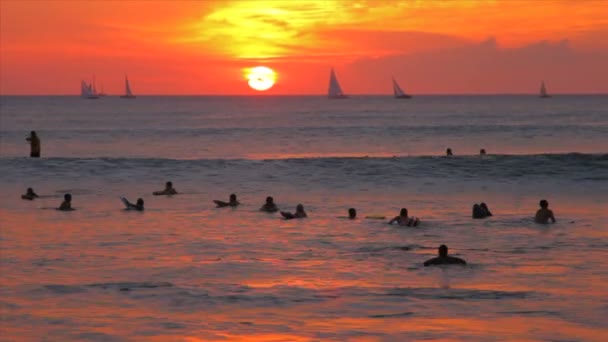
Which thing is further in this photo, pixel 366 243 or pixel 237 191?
pixel 237 191

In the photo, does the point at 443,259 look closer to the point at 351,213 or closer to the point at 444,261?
the point at 444,261

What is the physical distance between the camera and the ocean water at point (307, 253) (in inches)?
630

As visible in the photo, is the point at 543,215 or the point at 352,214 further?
the point at 352,214

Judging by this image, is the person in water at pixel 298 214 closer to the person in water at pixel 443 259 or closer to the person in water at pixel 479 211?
the person in water at pixel 479 211

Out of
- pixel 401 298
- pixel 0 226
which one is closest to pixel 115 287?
pixel 401 298

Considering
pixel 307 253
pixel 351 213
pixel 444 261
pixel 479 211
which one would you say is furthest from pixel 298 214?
pixel 444 261

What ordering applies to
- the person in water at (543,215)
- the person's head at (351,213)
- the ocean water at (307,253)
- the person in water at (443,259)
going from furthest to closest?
1. the person's head at (351,213)
2. the person in water at (543,215)
3. the person in water at (443,259)
4. the ocean water at (307,253)

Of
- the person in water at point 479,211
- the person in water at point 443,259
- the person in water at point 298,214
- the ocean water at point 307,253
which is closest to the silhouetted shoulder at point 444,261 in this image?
the person in water at point 443,259

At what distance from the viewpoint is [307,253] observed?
23406 mm

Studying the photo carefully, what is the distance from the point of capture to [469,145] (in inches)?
3278

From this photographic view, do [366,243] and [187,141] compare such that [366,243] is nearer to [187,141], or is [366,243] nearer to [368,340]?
[368,340]

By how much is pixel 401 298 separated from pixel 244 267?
16.7 feet

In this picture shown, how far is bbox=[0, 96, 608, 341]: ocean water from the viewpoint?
630 inches

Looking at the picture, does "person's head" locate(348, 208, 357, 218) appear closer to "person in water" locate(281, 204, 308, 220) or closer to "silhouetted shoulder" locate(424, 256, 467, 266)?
"person in water" locate(281, 204, 308, 220)
